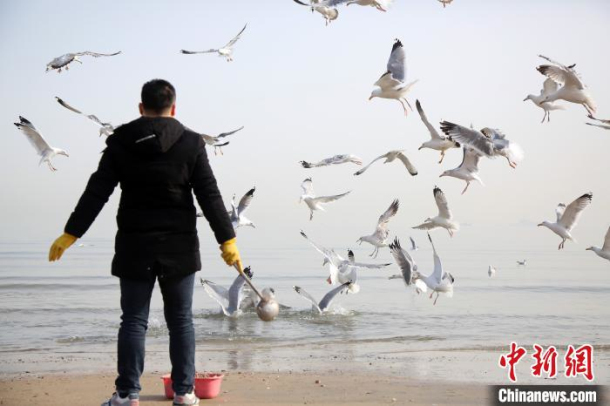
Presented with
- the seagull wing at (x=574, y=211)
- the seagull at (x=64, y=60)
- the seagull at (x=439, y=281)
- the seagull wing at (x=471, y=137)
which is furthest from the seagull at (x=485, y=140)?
the seagull at (x=64, y=60)

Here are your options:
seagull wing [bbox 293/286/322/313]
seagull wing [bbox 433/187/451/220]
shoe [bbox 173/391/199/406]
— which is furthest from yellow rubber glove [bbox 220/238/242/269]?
seagull wing [bbox 293/286/322/313]

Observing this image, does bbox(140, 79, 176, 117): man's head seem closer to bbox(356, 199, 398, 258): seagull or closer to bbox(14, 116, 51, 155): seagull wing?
bbox(14, 116, 51, 155): seagull wing

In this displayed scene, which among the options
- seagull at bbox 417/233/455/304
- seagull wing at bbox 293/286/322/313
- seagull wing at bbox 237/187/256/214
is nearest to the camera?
seagull at bbox 417/233/455/304

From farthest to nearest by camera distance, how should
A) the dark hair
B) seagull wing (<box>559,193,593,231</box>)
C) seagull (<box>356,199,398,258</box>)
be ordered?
seagull (<box>356,199,398,258</box>), seagull wing (<box>559,193,593,231</box>), the dark hair

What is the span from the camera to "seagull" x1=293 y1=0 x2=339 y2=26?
1047 centimetres

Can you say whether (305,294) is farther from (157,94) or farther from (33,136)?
(157,94)

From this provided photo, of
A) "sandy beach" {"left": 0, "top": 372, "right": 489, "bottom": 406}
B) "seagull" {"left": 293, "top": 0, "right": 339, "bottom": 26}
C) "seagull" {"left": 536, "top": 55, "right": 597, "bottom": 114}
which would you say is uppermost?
"seagull" {"left": 293, "top": 0, "right": 339, "bottom": 26}

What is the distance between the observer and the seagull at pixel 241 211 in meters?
11.6

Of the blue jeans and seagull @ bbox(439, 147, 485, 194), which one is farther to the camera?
seagull @ bbox(439, 147, 485, 194)

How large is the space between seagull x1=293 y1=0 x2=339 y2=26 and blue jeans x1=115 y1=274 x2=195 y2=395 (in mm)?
6930

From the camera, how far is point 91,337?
10.0m

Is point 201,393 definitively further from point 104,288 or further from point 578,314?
point 104,288

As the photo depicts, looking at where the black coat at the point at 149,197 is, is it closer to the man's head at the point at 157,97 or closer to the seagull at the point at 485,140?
the man's head at the point at 157,97

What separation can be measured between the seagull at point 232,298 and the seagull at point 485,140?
3763mm
